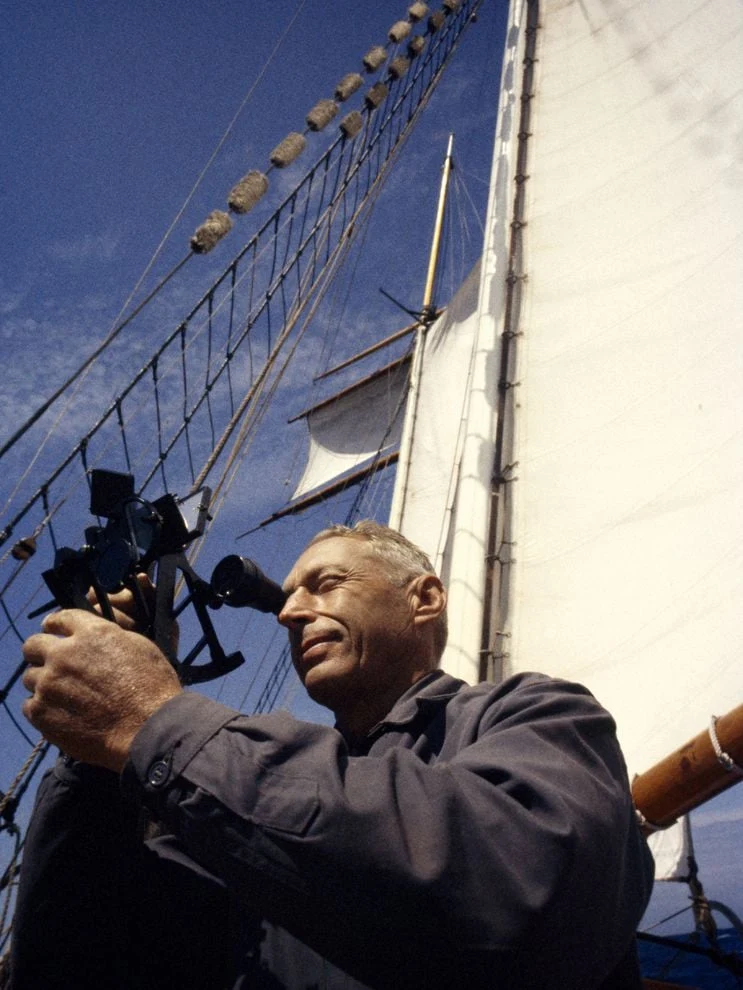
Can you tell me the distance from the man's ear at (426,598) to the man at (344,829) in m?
0.44

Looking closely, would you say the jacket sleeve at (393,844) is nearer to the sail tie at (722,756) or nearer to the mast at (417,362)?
the sail tie at (722,756)

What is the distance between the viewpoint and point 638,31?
7.61m

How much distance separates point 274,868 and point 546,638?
3.63 metres

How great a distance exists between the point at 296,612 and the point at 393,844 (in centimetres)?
86

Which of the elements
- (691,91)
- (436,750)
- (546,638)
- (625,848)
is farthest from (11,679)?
(691,91)

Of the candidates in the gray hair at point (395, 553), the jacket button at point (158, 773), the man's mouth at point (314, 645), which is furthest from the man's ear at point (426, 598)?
the jacket button at point (158, 773)

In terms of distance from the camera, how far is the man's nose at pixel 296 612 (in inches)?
58.6

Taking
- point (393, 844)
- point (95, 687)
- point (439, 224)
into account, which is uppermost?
point (439, 224)

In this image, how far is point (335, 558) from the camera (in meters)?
1.60

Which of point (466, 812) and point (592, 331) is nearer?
point (466, 812)

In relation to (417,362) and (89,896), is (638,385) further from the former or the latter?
(417,362)

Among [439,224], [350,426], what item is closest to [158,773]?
[439,224]

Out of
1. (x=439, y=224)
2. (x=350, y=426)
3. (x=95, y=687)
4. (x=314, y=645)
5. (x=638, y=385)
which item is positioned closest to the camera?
(x=95, y=687)

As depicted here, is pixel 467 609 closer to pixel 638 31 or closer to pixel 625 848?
pixel 625 848
